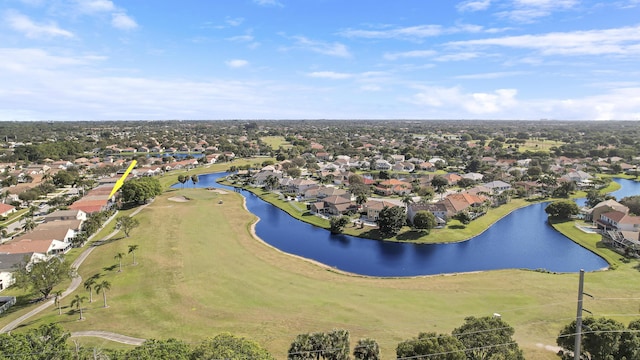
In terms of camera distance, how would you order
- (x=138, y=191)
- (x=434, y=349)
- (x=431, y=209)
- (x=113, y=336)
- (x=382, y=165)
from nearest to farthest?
(x=434, y=349) → (x=113, y=336) → (x=431, y=209) → (x=138, y=191) → (x=382, y=165)

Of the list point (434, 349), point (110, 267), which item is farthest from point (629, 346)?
point (110, 267)

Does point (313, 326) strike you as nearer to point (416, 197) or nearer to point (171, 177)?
point (416, 197)

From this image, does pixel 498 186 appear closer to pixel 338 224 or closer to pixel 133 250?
pixel 338 224

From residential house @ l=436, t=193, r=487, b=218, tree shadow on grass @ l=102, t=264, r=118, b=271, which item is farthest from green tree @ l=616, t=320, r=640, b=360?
tree shadow on grass @ l=102, t=264, r=118, b=271

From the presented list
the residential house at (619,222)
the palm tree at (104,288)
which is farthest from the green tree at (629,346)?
the residential house at (619,222)

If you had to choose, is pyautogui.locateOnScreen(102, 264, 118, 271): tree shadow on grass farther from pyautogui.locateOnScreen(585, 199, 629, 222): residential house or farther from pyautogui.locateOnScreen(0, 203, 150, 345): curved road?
pyautogui.locateOnScreen(585, 199, 629, 222): residential house

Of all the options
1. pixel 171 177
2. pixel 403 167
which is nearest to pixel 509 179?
pixel 403 167

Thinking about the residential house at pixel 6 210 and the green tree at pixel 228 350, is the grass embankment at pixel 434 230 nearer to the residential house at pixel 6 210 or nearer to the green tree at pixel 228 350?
the green tree at pixel 228 350
